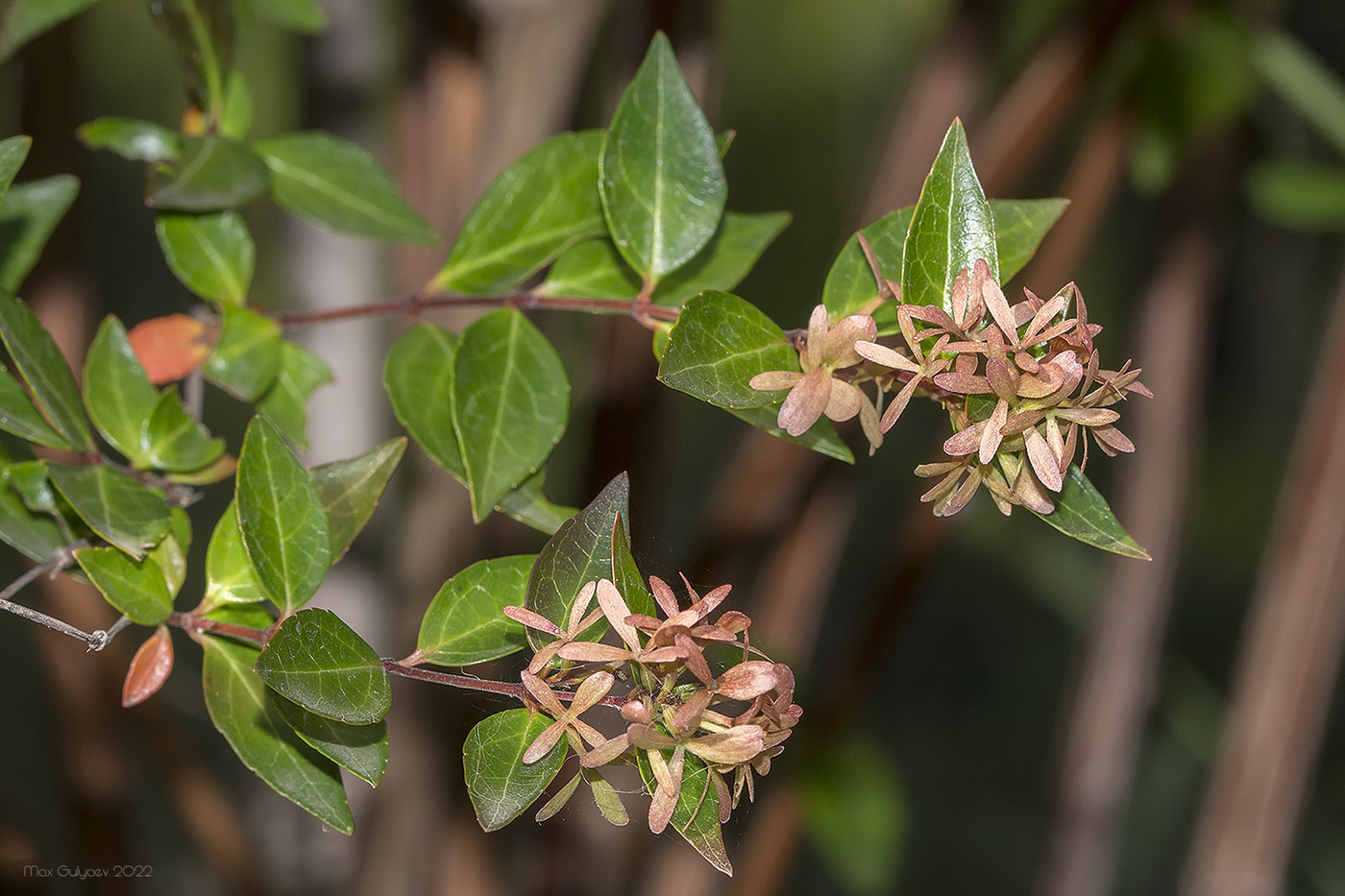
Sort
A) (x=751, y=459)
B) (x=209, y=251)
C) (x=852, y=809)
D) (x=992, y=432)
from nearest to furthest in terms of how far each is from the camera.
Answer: (x=992, y=432), (x=209, y=251), (x=751, y=459), (x=852, y=809)

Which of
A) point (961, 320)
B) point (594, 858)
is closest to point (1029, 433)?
point (961, 320)

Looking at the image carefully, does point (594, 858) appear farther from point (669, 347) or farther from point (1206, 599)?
point (1206, 599)

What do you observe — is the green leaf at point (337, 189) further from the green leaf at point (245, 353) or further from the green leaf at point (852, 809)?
the green leaf at point (852, 809)

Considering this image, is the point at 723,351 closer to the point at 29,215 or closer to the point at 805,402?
the point at 805,402

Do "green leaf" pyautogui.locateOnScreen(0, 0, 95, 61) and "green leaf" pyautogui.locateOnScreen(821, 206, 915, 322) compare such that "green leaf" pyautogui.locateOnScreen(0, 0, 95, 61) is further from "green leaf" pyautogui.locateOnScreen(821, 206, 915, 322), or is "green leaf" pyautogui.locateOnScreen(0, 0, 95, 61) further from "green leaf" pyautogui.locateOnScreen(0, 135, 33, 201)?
"green leaf" pyautogui.locateOnScreen(821, 206, 915, 322)

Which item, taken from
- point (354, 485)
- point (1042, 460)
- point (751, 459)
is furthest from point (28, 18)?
point (751, 459)

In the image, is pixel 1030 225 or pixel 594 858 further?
pixel 594 858

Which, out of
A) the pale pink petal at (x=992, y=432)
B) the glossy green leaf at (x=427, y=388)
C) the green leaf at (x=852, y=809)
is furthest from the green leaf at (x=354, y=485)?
the green leaf at (x=852, y=809)
